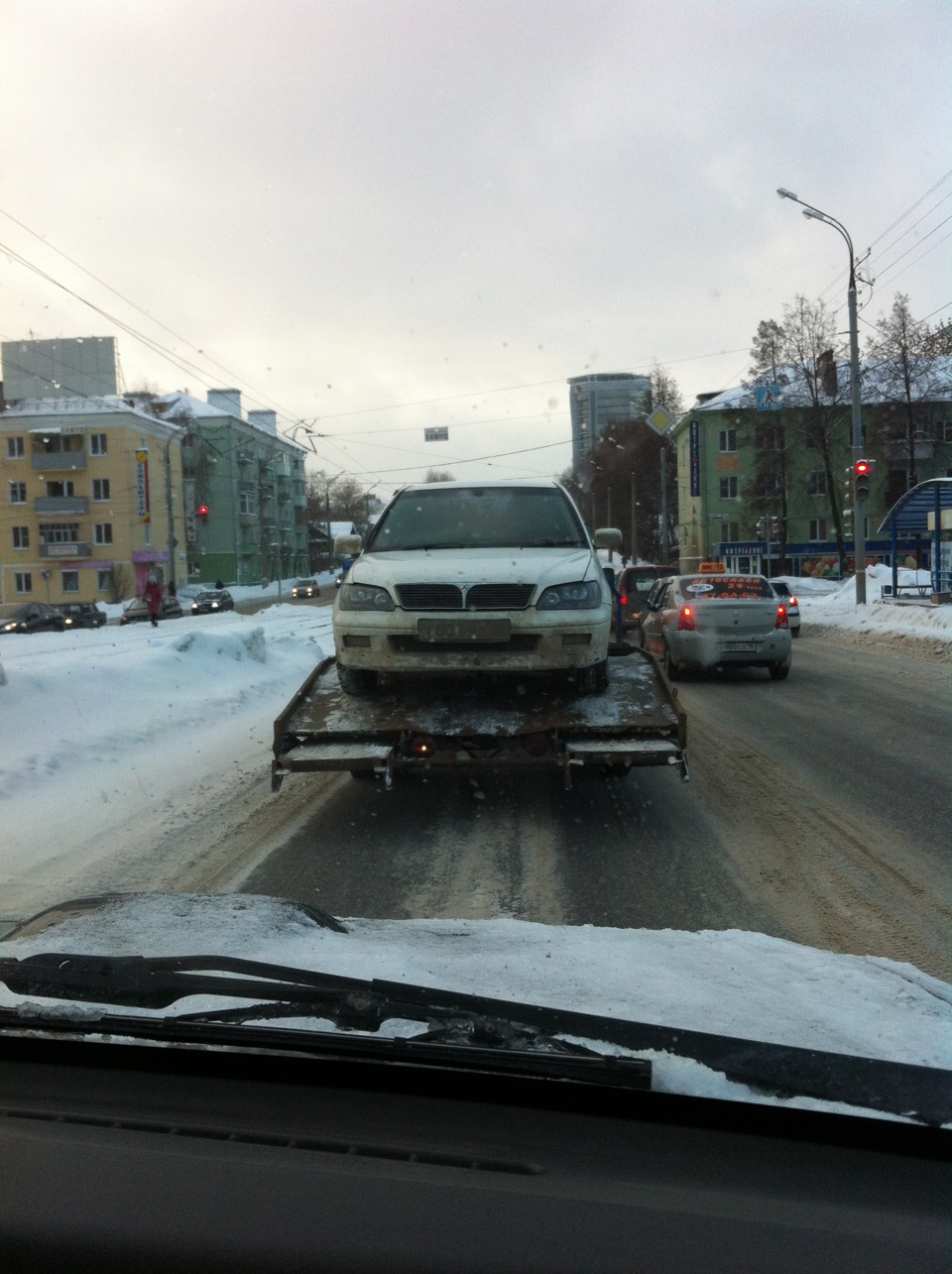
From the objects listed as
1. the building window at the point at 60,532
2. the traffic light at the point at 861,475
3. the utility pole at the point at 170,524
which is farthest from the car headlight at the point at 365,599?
the building window at the point at 60,532

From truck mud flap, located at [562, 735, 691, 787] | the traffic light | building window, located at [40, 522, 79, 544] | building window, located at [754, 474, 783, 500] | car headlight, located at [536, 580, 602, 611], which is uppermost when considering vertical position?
building window, located at [754, 474, 783, 500]

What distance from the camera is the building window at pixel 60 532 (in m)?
63.5

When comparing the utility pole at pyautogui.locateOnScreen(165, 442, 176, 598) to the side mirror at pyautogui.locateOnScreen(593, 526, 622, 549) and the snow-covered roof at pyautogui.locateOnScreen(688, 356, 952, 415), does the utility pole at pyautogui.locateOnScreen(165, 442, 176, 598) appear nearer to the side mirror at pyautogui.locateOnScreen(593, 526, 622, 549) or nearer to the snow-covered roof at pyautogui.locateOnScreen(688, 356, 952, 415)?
the snow-covered roof at pyautogui.locateOnScreen(688, 356, 952, 415)

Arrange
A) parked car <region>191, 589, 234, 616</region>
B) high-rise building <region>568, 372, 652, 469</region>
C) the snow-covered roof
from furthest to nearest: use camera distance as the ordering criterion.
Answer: high-rise building <region>568, 372, 652, 469</region>, parked car <region>191, 589, 234, 616</region>, the snow-covered roof

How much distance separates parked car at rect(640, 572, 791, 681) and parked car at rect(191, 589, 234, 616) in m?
37.5

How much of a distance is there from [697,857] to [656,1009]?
3.24 metres

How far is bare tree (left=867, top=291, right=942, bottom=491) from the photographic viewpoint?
149 ft

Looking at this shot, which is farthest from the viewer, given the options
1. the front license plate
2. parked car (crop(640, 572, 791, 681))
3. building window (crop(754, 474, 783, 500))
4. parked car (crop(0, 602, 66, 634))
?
building window (crop(754, 474, 783, 500))

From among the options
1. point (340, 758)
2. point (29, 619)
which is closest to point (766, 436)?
point (29, 619)

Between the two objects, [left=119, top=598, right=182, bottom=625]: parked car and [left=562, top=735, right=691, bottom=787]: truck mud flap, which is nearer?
[left=562, top=735, right=691, bottom=787]: truck mud flap

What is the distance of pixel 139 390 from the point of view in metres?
79.8

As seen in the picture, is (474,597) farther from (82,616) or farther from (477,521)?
(82,616)

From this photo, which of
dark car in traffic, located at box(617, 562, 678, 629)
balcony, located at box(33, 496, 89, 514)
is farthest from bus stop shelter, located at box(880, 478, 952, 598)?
balcony, located at box(33, 496, 89, 514)

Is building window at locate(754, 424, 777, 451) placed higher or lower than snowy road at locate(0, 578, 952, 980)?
higher
